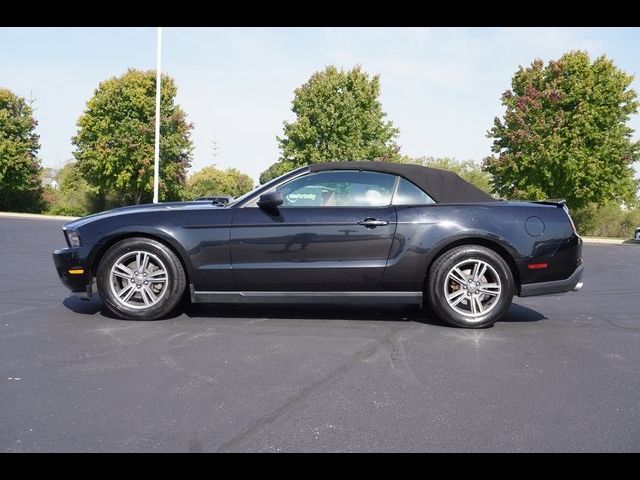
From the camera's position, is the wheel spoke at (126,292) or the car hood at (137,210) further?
the car hood at (137,210)

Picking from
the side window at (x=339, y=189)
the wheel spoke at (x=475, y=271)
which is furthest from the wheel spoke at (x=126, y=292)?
the wheel spoke at (x=475, y=271)

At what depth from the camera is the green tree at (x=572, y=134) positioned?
100ft

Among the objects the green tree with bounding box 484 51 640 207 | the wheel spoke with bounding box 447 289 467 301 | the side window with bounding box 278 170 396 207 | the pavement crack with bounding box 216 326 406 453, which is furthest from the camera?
the green tree with bounding box 484 51 640 207

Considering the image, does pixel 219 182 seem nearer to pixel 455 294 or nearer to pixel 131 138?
pixel 131 138

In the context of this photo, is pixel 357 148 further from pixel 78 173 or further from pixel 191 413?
pixel 191 413

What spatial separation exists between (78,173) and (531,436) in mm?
43050

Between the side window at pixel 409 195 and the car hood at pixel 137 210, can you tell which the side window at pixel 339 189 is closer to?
the side window at pixel 409 195

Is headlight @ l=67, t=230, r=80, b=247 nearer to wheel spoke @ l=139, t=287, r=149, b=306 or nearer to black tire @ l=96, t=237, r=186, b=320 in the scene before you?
black tire @ l=96, t=237, r=186, b=320

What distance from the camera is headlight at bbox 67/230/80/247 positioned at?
16.0 ft

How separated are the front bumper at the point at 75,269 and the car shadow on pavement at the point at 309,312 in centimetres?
35

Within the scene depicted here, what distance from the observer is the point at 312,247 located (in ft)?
15.5

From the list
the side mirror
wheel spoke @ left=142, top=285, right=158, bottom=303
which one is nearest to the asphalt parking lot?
wheel spoke @ left=142, top=285, right=158, bottom=303

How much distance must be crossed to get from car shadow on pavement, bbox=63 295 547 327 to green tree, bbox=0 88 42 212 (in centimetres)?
4002
